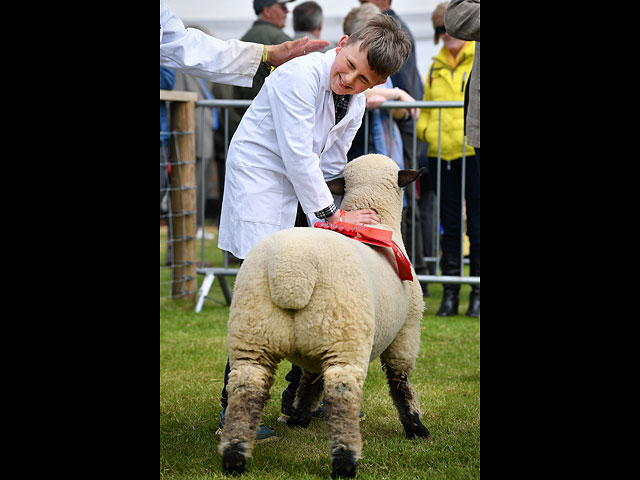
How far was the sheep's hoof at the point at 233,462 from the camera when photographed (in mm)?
2605

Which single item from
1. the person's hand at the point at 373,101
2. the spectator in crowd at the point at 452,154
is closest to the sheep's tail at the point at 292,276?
the person's hand at the point at 373,101

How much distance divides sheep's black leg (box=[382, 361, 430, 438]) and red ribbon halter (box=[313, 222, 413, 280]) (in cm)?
43

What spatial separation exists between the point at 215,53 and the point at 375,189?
854 millimetres

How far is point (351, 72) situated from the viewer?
119 inches

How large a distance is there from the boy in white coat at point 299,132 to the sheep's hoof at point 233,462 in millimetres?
575

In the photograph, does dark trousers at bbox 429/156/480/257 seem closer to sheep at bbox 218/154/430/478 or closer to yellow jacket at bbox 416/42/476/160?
yellow jacket at bbox 416/42/476/160

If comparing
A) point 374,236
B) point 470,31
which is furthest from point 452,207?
point 374,236

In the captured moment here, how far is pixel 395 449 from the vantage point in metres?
3.04

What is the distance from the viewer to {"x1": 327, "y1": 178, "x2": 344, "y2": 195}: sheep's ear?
334 centimetres

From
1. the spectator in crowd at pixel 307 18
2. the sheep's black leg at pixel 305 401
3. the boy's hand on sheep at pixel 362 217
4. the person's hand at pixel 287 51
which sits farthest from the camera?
the spectator in crowd at pixel 307 18

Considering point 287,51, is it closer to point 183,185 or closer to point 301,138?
point 301,138

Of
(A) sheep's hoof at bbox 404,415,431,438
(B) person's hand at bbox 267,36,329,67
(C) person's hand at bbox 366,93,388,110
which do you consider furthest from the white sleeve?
(C) person's hand at bbox 366,93,388,110

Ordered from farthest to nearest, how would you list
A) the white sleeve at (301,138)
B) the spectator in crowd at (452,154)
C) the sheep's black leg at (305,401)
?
the spectator in crowd at (452,154) < the sheep's black leg at (305,401) < the white sleeve at (301,138)

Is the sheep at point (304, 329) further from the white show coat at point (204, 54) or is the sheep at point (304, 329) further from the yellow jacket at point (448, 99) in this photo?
the yellow jacket at point (448, 99)
